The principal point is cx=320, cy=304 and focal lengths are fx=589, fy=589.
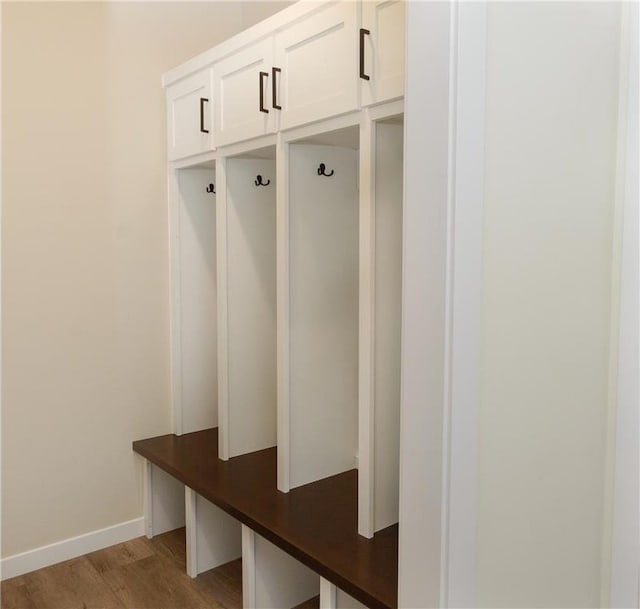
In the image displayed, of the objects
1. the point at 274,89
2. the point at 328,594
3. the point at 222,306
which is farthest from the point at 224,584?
the point at 274,89

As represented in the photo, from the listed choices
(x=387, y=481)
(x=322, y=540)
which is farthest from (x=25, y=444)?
(x=387, y=481)

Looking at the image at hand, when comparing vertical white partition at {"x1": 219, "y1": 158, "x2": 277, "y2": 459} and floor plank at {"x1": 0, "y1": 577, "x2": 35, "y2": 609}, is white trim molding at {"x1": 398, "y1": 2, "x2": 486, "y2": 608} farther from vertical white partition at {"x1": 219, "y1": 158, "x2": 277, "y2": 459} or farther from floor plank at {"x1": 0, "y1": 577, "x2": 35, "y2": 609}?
floor plank at {"x1": 0, "y1": 577, "x2": 35, "y2": 609}

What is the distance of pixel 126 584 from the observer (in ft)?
7.54

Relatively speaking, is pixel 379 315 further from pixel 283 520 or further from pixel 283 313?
pixel 283 520

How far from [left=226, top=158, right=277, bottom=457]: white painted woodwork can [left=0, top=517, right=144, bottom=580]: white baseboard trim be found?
0.68 m

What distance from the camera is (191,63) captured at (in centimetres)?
243

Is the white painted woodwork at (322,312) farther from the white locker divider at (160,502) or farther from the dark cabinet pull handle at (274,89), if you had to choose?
the white locker divider at (160,502)

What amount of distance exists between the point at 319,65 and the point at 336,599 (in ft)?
5.25

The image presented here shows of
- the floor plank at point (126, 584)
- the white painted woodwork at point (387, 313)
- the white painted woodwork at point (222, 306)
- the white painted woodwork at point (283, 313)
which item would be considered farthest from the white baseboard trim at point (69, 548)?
the white painted woodwork at point (387, 313)

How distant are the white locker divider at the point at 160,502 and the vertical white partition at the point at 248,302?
1.54ft

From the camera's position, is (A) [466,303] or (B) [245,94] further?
(B) [245,94]

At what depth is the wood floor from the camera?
218 centimetres

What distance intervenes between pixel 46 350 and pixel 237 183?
102cm

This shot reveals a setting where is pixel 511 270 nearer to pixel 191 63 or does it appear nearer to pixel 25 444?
pixel 191 63
